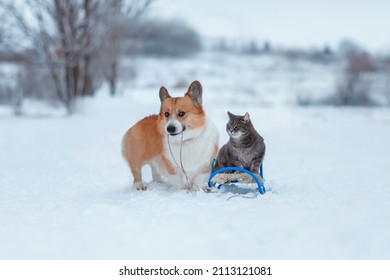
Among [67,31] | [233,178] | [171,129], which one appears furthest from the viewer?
[67,31]

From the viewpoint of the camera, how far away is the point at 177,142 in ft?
11.8

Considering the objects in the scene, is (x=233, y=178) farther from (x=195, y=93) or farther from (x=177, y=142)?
(x=195, y=93)

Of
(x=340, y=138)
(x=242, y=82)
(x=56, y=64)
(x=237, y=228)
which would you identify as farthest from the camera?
(x=242, y=82)

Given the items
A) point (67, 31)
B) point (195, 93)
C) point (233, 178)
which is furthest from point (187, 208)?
point (67, 31)

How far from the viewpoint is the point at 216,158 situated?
12.3ft

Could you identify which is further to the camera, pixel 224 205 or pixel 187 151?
pixel 187 151

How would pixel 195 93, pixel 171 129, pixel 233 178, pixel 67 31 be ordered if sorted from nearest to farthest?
1. pixel 171 129
2. pixel 195 93
3. pixel 233 178
4. pixel 67 31

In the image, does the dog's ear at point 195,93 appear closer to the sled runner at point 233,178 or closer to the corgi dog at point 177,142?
the corgi dog at point 177,142

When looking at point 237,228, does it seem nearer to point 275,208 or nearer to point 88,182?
point 275,208

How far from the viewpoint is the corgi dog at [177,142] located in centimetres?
344

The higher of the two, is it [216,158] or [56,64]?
[56,64]

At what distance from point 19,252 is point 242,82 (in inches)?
857

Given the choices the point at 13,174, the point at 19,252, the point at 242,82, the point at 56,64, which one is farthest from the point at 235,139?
the point at 242,82

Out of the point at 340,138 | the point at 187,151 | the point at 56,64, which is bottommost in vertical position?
the point at 340,138
